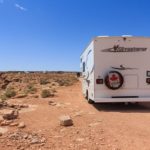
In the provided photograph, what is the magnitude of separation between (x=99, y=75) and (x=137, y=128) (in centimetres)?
422

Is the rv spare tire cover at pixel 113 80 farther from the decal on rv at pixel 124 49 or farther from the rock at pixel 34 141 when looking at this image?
the rock at pixel 34 141

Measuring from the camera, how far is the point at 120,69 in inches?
486

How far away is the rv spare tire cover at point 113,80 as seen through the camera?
39.8 feet

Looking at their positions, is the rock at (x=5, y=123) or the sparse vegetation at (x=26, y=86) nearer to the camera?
the rock at (x=5, y=123)

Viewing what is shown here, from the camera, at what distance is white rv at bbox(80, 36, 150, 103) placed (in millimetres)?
12250

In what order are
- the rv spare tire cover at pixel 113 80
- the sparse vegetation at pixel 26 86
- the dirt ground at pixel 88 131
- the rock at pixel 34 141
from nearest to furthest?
the dirt ground at pixel 88 131 → the rock at pixel 34 141 → the rv spare tire cover at pixel 113 80 → the sparse vegetation at pixel 26 86

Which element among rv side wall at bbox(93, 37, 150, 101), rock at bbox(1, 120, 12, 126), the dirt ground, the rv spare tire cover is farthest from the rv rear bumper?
rock at bbox(1, 120, 12, 126)

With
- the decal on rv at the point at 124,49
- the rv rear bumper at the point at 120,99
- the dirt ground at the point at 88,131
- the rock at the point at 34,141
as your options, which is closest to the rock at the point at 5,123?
the dirt ground at the point at 88,131

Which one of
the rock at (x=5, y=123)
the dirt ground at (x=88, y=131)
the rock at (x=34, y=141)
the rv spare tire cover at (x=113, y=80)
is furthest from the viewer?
the rv spare tire cover at (x=113, y=80)

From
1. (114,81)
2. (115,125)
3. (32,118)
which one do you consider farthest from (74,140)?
(114,81)

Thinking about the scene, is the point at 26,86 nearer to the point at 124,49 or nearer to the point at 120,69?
the point at 120,69

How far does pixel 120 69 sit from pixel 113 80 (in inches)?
23.4

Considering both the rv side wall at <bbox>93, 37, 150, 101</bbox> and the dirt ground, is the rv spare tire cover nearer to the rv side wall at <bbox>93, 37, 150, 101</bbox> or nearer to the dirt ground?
the rv side wall at <bbox>93, 37, 150, 101</bbox>

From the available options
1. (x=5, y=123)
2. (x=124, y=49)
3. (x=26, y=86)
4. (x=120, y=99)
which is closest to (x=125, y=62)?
(x=124, y=49)
